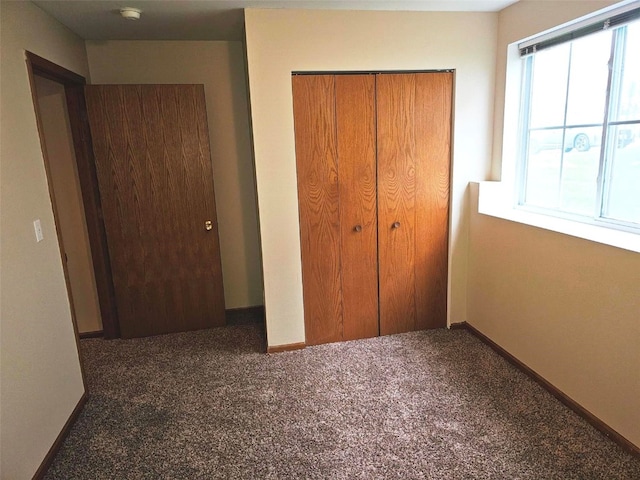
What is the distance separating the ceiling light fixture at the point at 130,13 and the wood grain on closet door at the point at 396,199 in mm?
1583

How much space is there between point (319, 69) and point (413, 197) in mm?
1118

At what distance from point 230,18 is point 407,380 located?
8.67 ft

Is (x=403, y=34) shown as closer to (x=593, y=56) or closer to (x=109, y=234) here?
(x=593, y=56)

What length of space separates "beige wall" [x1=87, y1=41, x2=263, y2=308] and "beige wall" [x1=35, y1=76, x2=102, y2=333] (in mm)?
410

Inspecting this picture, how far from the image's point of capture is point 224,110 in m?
3.44

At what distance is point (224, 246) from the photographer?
144 inches

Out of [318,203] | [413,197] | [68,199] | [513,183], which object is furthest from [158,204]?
[513,183]

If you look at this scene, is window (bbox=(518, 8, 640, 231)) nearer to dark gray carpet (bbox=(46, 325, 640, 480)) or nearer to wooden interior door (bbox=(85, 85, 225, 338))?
dark gray carpet (bbox=(46, 325, 640, 480))

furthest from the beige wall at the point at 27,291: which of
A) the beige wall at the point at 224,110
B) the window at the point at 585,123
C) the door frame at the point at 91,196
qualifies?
the window at the point at 585,123

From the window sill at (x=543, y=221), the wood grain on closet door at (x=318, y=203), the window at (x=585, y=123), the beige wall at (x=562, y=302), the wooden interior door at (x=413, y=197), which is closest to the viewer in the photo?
the beige wall at (x=562, y=302)

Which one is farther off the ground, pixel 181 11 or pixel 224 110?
pixel 181 11

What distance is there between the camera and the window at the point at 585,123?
2121 millimetres

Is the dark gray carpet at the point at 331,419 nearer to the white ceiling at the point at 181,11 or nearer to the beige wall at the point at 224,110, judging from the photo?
the beige wall at the point at 224,110

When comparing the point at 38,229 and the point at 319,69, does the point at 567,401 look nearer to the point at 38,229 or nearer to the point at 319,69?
the point at 319,69
